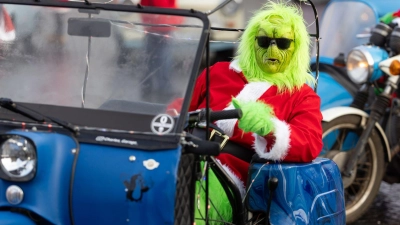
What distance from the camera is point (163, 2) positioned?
5.44 meters

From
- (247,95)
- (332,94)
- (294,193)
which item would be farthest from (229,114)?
(332,94)

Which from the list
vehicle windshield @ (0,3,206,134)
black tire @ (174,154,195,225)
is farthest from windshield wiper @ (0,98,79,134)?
black tire @ (174,154,195,225)

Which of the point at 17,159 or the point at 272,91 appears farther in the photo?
the point at 272,91

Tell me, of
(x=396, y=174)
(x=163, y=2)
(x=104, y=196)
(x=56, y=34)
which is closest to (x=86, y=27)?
(x=56, y=34)

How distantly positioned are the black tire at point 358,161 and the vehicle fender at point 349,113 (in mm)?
31

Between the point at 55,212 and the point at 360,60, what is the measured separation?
3.80 meters

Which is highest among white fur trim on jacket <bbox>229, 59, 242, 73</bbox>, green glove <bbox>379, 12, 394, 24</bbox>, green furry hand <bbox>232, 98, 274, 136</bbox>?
green glove <bbox>379, 12, 394, 24</bbox>

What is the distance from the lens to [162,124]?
346 centimetres

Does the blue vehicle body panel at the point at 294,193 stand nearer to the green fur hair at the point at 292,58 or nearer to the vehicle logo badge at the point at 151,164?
the green fur hair at the point at 292,58

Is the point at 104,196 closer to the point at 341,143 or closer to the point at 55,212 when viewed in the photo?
the point at 55,212

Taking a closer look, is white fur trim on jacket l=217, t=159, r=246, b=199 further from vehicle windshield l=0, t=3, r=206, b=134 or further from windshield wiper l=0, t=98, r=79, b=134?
windshield wiper l=0, t=98, r=79, b=134

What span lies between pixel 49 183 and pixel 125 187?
0.94 ft

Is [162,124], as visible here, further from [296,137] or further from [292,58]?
[292,58]

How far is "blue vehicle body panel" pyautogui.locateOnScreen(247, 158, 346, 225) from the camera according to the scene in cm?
400
